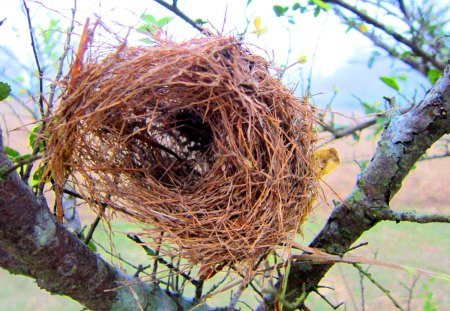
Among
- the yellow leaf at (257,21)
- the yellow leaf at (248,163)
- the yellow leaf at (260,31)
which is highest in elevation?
the yellow leaf at (257,21)

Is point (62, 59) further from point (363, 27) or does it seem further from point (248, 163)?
point (363, 27)

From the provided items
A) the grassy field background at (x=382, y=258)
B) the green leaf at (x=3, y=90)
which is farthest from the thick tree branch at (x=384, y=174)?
the grassy field background at (x=382, y=258)

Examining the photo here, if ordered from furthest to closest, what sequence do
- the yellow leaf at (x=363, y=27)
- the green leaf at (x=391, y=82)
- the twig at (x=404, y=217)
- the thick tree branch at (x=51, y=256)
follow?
the yellow leaf at (x=363, y=27)
the green leaf at (x=391, y=82)
the twig at (x=404, y=217)
the thick tree branch at (x=51, y=256)

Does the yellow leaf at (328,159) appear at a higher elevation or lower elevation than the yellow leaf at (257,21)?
lower

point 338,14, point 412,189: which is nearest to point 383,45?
point 338,14

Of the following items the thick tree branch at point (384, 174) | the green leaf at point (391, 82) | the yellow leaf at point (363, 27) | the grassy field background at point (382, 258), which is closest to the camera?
the thick tree branch at point (384, 174)

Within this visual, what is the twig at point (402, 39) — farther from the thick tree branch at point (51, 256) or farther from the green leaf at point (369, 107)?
the thick tree branch at point (51, 256)

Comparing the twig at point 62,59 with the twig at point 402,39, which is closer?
the twig at point 62,59

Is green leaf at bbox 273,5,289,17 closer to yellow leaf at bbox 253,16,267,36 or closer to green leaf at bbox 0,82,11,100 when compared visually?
yellow leaf at bbox 253,16,267,36
